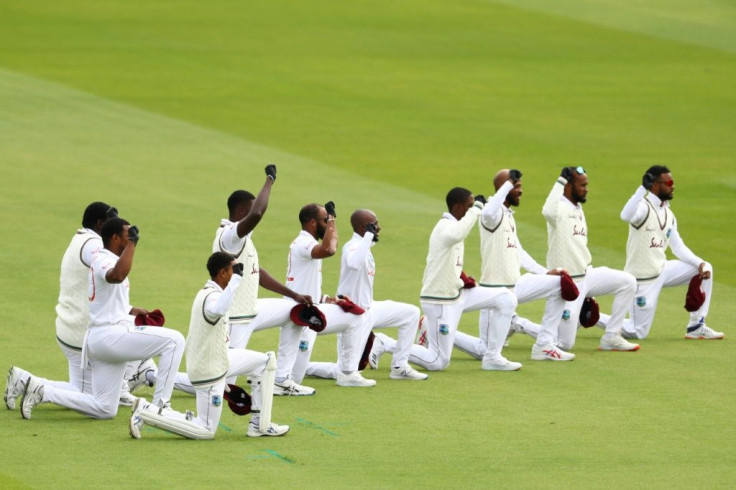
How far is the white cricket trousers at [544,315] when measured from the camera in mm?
15484

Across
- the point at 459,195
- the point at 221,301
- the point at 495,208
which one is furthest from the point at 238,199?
the point at 495,208

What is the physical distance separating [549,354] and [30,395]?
19.3 ft

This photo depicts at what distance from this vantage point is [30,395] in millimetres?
12164

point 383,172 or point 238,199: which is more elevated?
point 383,172

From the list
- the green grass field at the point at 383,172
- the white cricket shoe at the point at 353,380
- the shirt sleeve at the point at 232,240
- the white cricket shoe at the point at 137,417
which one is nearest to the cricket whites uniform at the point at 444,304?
the green grass field at the point at 383,172

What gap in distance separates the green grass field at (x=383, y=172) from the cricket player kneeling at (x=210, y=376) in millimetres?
177

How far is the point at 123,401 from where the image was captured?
13.1 metres

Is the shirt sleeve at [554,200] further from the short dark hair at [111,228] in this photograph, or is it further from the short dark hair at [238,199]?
the short dark hair at [111,228]

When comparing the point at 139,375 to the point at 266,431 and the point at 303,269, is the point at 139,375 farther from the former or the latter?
the point at 266,431

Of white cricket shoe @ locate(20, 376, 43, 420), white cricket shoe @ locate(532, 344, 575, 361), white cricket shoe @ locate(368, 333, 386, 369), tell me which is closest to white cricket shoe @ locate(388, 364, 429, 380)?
white cricket shoe @ locate(368, 333, 386, 369)

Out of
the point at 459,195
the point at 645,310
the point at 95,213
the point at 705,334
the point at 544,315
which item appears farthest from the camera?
the point at 645,310

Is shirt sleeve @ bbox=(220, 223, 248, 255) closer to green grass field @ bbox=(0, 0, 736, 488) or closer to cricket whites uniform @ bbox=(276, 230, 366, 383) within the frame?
cricket whites uniform @ bbox=(276, 230, 366, 383)

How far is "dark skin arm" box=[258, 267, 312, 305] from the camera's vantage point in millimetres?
13584

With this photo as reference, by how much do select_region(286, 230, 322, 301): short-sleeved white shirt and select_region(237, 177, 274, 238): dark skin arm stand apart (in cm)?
102
